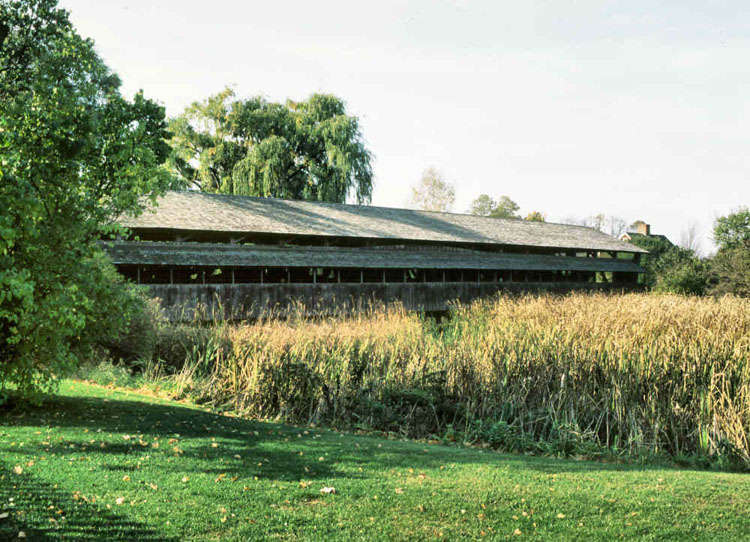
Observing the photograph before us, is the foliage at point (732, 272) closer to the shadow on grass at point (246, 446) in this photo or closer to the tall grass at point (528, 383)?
the tall grass at point (528, 383)

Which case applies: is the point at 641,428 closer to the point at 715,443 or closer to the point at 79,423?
the point at 715,443

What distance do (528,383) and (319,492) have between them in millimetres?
5148

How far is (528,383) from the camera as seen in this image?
390 inches

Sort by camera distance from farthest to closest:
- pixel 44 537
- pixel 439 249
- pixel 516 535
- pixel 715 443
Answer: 1. pixel 439 249
2. pixel 715 443
3. pixel 516 535
4. pixel 44 537

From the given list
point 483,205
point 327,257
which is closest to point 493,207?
point 483,205

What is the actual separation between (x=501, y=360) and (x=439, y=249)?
18.6 meters

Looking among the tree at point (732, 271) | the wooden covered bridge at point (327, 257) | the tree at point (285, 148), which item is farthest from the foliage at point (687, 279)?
the tree at point (285, 148)

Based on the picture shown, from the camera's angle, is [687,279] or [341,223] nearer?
[341,223]

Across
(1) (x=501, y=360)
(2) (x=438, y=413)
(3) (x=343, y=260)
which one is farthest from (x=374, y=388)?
(3) (x=343, y=260)

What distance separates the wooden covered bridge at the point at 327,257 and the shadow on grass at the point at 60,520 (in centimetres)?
1148

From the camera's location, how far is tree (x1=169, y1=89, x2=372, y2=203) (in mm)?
38000

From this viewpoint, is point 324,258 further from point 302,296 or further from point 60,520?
point 60,520

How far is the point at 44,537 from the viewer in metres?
4.52

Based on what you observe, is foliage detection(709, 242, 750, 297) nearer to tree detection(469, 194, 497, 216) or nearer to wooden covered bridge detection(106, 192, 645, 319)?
wooden covered bridge detection(106, 192, 645, 319)
